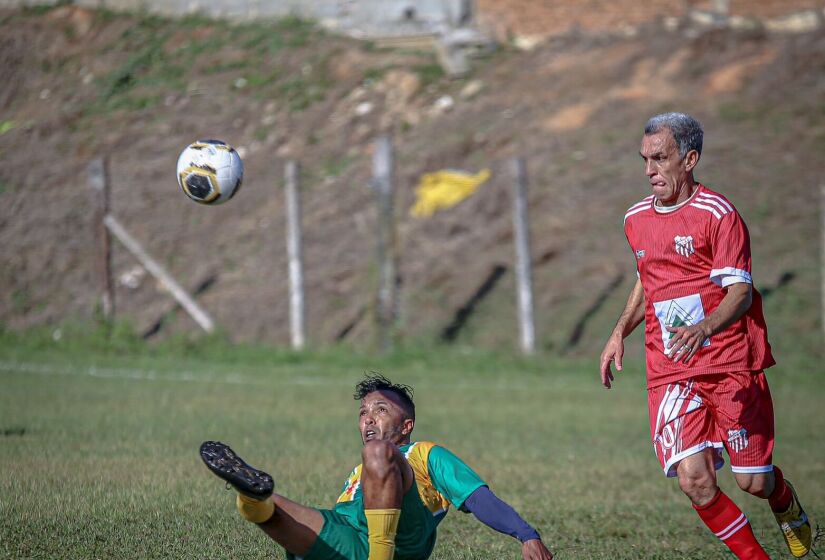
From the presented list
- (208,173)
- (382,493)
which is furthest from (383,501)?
(208,173)

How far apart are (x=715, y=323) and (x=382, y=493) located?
63.2 inches

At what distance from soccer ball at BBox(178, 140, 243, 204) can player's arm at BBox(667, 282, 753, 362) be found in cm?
335

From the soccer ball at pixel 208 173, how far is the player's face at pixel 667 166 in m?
3.05

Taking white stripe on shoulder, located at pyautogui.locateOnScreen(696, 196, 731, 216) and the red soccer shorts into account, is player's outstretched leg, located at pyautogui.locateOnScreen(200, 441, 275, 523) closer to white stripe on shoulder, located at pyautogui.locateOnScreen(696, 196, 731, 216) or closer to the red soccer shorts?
the red soccer shorts

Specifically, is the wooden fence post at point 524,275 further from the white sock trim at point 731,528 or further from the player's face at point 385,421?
the player's face at point 385,421

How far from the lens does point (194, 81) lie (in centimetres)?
2314

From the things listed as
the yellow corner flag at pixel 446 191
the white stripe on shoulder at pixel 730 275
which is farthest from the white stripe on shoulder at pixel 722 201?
the yellow corner flag at pixel 446 191

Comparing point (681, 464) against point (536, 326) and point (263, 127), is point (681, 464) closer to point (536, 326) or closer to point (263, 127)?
point (536, 326)

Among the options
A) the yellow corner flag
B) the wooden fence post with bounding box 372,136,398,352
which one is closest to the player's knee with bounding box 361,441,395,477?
the wooden fence post with bounding box 372,136,398,352

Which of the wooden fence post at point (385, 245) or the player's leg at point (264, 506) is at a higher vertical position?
the wooden fence post at point (385, 245)

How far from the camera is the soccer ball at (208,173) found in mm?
7180

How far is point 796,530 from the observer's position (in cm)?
539

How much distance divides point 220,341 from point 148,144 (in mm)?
5643

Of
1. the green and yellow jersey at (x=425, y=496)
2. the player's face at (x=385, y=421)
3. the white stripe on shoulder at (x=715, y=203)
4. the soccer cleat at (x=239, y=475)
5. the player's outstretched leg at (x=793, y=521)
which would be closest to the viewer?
the soccer cleat at (x=239, y=475)
